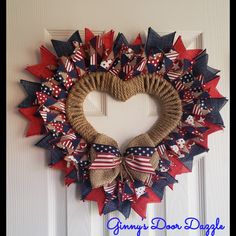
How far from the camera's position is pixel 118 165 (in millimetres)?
614

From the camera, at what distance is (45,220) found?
0.66 m

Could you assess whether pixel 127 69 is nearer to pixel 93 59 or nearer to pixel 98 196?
pixel 93 59

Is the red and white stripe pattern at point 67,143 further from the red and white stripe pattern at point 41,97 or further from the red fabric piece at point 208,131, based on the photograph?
the red fabric piece at point 208,131

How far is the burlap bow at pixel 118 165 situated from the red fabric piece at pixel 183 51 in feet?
0.81

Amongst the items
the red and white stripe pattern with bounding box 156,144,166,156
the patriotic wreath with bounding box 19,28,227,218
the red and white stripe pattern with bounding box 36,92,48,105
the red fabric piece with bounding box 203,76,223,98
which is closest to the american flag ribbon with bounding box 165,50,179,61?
the patriotic wreath with bounding box 19,28,227,218

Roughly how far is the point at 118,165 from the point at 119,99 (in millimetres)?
177

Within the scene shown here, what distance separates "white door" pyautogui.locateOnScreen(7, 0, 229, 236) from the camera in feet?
2.11

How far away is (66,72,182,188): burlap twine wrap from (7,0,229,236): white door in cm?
3

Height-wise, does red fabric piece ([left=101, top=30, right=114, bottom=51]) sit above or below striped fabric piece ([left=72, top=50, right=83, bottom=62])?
above

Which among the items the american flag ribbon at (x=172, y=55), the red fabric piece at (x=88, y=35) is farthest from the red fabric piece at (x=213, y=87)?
the red fabric piece at (x=88, y=35)

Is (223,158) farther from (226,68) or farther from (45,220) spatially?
(45,220)

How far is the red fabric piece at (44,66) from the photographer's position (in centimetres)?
62

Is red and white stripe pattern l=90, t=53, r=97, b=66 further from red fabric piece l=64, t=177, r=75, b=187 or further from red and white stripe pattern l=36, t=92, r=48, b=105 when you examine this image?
red fabric piece l=64, t=177, r=75, b=187

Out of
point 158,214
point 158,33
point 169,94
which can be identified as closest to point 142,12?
point 158,33
